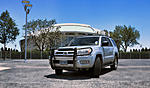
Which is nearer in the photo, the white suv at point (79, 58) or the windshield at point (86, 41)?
the white suv at point (79, 58)

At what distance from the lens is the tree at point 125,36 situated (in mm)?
61156

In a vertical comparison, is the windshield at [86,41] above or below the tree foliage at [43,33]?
below

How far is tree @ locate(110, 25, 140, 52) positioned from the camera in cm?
6116

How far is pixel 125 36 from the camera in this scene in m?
61.2

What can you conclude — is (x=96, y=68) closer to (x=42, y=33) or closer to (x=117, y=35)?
(x=42, y=33)

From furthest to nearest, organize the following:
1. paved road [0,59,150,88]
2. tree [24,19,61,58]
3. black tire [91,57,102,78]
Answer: tree [24,19,61,58]
black tire [91,57,102,78]
paved road [0,59,150,88]

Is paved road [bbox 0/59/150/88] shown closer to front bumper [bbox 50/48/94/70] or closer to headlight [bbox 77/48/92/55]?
front bumper [bbox 50/48/94/70]

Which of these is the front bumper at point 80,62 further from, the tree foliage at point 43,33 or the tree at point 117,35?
the tree at point 117,35

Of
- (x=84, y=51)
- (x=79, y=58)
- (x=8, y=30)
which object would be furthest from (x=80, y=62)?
(x=8, y=30)

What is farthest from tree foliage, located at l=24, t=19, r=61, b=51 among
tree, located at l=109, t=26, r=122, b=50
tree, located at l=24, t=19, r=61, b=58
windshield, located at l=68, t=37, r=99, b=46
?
windshield, located at l=68, t=37, r=99, b=46

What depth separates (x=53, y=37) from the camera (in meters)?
41.9

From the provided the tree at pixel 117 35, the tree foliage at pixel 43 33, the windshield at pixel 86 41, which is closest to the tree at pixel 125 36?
the tree at pixel 117 35

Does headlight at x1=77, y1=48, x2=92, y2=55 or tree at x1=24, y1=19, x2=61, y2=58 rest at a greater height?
tree at x1=24, y1=19, x2=61, y2=58

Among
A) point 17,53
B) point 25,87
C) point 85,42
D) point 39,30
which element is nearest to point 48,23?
point 39,30
